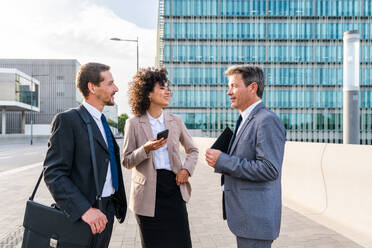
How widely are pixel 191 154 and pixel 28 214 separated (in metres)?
1.54

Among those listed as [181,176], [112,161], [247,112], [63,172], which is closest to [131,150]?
[181,176]

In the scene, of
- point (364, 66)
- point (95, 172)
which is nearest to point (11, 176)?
point (95, 172)

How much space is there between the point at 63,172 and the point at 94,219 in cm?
35

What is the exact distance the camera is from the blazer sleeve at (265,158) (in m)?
2.37

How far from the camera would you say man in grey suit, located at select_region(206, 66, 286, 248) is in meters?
2.39

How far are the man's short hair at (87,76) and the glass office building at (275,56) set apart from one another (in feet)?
181

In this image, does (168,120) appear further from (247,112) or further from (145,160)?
(247,112)

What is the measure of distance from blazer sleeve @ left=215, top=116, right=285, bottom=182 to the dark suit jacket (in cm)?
91

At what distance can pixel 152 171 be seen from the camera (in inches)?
121

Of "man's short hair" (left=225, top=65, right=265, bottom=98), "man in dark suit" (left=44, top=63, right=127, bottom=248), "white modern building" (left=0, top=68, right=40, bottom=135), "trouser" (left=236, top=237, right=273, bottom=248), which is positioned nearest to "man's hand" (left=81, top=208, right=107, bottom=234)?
"man in dark suit" (left=44, top=63, right=127, bottom=248)

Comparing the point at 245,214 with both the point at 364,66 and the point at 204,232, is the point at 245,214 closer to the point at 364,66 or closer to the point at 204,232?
the point at 204,232

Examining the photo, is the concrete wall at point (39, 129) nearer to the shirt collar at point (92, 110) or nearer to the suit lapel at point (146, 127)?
the suit lapel at point (146, 127)

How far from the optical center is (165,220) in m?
3.09

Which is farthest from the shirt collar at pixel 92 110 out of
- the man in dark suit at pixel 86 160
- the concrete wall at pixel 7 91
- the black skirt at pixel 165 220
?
the concrete wall at pixel 7 91
